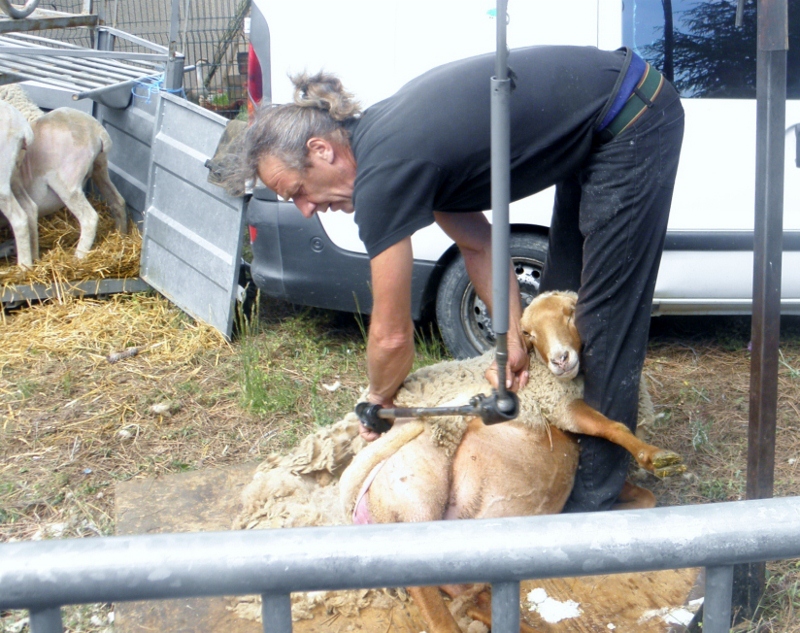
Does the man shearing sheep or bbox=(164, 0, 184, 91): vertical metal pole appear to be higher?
bbox=(164, 0, 184, 91): vertical metal pole

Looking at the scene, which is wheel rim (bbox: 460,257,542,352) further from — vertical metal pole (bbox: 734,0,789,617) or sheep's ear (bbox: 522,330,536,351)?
vertical metal pole (bbox: 734,0,789,617)

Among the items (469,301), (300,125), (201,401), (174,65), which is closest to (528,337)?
(300,125)

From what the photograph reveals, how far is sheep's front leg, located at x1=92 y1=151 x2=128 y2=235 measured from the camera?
6.20 m

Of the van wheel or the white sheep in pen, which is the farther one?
the white sheep in pen

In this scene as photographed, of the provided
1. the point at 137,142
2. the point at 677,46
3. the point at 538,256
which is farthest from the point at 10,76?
the point at 677,46

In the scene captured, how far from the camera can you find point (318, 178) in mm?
2576

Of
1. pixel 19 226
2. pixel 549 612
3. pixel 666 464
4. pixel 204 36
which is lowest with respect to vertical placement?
pixel 549 612

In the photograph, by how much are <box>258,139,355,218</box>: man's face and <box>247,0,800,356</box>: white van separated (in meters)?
A: 1.65

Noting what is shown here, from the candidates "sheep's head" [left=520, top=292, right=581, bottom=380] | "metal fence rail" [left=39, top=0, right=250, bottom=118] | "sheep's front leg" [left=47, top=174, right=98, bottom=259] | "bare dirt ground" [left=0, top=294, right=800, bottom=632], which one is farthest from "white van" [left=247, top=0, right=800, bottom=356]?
"metal fence rail" [left=39, top=0, right=250, bottom=118]

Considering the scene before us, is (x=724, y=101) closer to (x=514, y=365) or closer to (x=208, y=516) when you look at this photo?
(x=514, y=365)

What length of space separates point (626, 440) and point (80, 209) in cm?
477

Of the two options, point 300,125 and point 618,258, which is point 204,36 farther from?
point 618,258

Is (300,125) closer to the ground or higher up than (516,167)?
higher up

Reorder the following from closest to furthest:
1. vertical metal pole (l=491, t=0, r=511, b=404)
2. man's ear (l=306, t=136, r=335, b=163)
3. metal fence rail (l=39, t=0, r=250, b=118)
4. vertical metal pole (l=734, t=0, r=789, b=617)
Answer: vertical metal pole (l=491, t=0, r=511, b=404), vertical metal pole (l=734, t=0, r=789, b=617), man's ear (l=306, t=136, r=335, b=163), metal fence rail (l=39, t=0, r=250, b=118)
